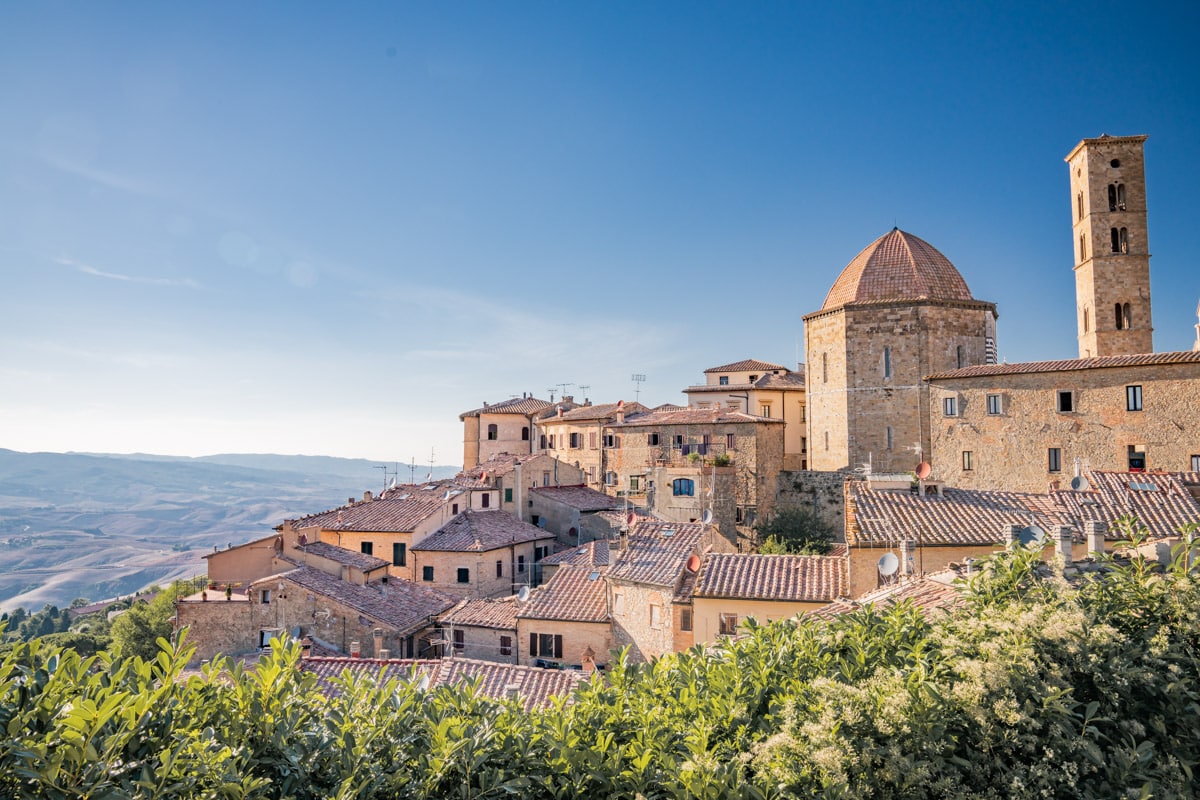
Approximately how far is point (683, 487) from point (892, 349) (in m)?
13.5

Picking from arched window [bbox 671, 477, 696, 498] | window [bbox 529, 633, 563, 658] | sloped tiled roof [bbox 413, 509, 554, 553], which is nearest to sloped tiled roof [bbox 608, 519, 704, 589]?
window [bbox 529, 633, 563, 658]

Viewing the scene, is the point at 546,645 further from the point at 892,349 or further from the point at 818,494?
the point at 892,349

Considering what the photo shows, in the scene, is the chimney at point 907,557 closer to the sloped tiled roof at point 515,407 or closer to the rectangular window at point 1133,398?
the rectangular window at point 1133,398

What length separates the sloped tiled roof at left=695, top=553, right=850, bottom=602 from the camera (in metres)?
18.8

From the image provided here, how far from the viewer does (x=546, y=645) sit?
24562 millimetres

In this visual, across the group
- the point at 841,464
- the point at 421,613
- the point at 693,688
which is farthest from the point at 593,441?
the point at 693,688

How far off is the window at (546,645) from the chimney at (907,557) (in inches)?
473

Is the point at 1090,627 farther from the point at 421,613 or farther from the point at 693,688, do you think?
the point at 421,613

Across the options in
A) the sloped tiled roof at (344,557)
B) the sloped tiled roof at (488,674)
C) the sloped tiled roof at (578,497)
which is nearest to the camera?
the sloped tiled roof at (488,674)

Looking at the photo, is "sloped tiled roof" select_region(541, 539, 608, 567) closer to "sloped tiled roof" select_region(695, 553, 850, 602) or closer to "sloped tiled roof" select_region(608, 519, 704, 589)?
"sloped tiled roof" select_region(608, 519, 704, 589)

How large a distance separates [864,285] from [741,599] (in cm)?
2679

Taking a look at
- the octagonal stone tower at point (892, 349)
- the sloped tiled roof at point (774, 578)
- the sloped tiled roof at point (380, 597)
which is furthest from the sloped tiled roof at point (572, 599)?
the octagonal stone tower at point (892, 349)

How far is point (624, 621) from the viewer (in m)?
23.7

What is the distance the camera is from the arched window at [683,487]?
132 feet
